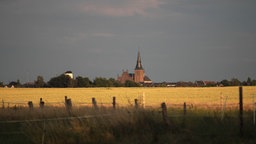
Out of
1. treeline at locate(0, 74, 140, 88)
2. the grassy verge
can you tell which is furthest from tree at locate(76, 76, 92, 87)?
the grassy verge

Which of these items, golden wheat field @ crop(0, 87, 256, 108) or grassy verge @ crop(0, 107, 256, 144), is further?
golden wheat field @ crop(0, 87, 256, 108)

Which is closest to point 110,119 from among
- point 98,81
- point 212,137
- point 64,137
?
point 64,137

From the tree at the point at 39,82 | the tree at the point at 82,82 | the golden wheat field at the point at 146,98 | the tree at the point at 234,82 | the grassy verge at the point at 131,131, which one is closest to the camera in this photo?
the grassy verge at the point at 131,131

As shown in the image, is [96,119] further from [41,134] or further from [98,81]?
[98,81]

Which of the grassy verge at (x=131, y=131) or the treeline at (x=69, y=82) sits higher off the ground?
the treeline at (x=69, y=82)

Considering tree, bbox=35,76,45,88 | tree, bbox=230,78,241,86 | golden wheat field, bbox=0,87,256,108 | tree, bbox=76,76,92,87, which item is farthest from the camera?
tree, bbox=230,78,241,86

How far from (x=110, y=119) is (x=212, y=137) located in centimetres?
363

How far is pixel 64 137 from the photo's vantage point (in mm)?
13039

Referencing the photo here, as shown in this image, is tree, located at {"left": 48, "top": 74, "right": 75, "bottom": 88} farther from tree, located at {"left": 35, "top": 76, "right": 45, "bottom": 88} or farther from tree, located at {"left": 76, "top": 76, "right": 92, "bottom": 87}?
tree, located at {"left": 35, "top": 76, "right": 45, "bottom": 88}

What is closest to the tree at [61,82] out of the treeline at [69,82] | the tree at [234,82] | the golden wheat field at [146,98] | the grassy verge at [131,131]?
the treeline at [69,82]

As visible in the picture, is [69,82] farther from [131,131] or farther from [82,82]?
[131,131]

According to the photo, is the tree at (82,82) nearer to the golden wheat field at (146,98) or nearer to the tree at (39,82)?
the tree at (39,82)

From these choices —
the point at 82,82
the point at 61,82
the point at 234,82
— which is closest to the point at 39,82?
the point at 61,82

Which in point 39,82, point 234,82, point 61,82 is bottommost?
point 234,82
